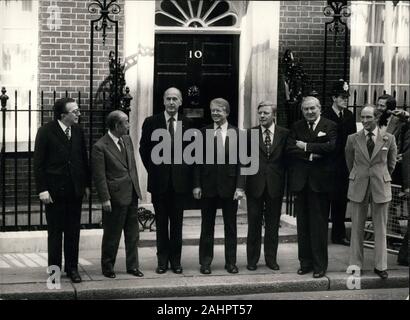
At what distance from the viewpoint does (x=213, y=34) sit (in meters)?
12.8

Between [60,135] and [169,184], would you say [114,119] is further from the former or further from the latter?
[169,184]

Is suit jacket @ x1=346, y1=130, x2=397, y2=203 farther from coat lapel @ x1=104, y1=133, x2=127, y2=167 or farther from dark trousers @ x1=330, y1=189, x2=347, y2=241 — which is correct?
coat lapel @ x1=104, y1=133, x2=127, y2=167

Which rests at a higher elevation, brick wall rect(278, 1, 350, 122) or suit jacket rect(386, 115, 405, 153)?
brick wall rect(278, 1, 350, 122)

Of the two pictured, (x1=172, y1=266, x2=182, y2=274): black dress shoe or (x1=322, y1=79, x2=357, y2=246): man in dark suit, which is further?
(x1=322, y1=79, x2=357, y2=246): man in dark suit

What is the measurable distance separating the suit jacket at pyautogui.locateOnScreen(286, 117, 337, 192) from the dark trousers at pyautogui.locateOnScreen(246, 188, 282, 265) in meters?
0.32

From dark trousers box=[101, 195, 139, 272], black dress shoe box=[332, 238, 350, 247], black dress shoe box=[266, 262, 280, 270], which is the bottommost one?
black dress shoe box=[266, 262, 280, 270]

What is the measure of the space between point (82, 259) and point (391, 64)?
619cm

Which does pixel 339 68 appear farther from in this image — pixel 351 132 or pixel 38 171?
pixel 38 171

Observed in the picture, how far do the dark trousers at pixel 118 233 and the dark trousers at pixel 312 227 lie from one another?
5.98 ft

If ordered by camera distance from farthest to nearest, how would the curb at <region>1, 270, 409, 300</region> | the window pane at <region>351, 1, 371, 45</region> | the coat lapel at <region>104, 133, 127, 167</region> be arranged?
the window pane at <region>351, 1, 371, 45</region> < the coat lapel at <region>104, 133, 127, 167</region> < the curb at <region>1, 270, 409, 300</region>

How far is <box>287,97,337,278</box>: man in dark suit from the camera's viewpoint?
9453 millimetres

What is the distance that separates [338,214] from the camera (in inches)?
439

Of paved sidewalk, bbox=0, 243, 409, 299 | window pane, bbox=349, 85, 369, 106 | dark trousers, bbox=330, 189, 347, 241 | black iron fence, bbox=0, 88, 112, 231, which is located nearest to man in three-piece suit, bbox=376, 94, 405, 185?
dark trousers, bbox=330, 189, 347, 241

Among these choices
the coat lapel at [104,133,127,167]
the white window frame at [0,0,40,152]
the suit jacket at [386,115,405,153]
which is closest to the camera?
the coat lapel at [104,133,127,167]
